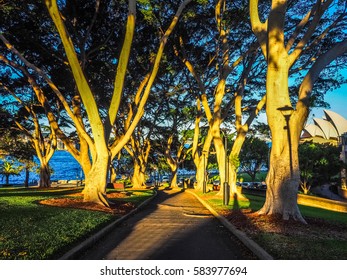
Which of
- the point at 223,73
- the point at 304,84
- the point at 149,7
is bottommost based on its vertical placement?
the point at 304,84

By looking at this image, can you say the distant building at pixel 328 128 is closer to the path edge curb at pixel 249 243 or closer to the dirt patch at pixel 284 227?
the dirt patch at pixel 284 227

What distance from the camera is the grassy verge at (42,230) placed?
6.30m

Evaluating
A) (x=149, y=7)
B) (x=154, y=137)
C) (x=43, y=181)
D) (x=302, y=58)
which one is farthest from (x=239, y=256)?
(x=154, y=137)

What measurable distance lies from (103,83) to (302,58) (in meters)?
12.8

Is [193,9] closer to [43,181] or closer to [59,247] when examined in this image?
[59,247]

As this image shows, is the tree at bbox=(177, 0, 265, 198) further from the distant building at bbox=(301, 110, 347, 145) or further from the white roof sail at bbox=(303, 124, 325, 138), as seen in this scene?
the white roof sail at bbox=(303, 124, 325, 138)

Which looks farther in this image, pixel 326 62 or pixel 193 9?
pixel 193 9

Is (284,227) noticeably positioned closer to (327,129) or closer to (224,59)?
(224,59)

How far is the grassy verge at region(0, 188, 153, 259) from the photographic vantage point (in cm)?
630

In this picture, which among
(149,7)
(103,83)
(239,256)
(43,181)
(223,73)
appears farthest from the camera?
(43,181)

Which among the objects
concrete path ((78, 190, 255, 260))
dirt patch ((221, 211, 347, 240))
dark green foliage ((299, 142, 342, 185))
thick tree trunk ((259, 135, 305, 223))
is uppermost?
dark green foliage ((299, 142, 342, 185))

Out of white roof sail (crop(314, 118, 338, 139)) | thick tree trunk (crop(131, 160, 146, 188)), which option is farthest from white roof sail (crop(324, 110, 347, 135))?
thick tree trunk (crop(131, 160, 146, 188))

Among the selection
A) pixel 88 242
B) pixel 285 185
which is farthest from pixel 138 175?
pixel 88 242

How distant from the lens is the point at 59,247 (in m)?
6.65
